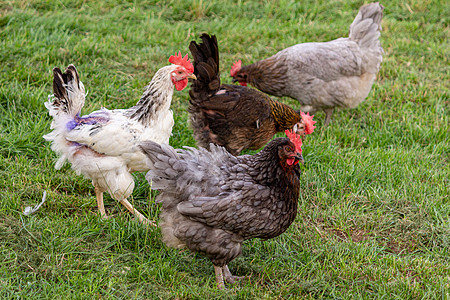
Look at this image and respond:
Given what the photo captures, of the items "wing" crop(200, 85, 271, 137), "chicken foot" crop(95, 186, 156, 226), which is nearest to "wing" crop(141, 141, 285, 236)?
"chicken foot" crop(95, 186, 156, 226)

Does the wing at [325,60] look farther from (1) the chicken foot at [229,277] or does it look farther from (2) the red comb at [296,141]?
(1) the chicken foot at [229,277]

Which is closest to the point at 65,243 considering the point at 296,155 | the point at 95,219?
the point at 95,219

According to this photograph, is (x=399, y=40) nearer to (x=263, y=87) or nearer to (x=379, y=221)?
(x=263, y=87)

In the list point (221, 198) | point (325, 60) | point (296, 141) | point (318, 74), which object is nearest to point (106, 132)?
point (221, 198)

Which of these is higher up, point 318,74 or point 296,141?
point 296,141

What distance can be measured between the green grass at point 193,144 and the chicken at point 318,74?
0.40 metres

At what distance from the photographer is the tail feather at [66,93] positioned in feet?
13.3

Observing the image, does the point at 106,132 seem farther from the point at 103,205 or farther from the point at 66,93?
the point at 103,205

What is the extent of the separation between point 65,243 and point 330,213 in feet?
7.90

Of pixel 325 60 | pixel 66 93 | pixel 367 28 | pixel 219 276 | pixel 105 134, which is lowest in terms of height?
pixel 219 276

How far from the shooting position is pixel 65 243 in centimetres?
369

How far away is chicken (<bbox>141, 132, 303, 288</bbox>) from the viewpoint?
353 cm

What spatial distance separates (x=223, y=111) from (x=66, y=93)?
5.38 feet

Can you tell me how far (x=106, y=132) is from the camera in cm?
402
